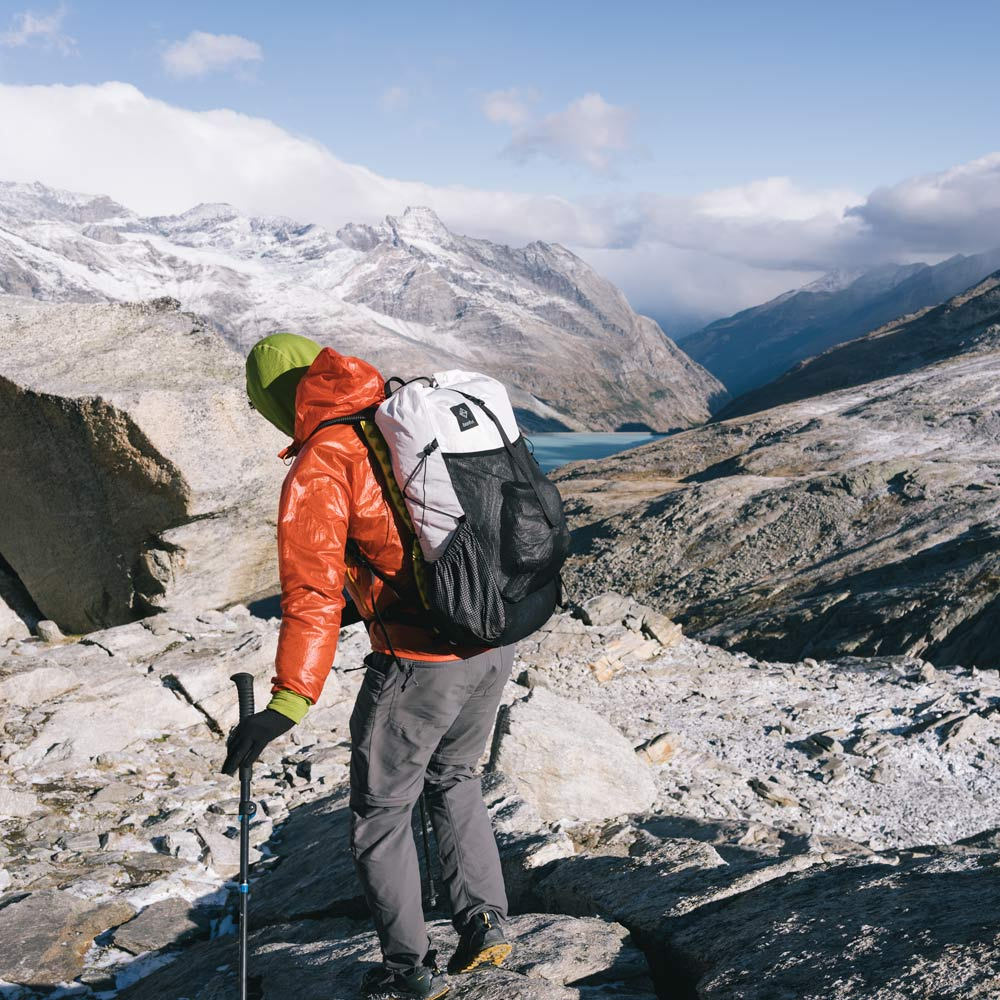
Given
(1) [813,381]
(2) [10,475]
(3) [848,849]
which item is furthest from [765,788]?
(1) [813,381]

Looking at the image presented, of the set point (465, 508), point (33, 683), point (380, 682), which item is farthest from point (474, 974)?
point (33, 683)

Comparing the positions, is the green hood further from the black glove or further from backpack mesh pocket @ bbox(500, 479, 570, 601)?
the black glove

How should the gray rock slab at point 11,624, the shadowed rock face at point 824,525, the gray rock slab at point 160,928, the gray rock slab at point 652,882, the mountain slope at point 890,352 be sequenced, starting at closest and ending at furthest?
1. the gray rock slab at point 652,882
2. the gray rock slab at point 160,928
3. the gray rock slab at point 11,624
4. the shadowed rock face at point 824,525
5. the mountain slope at point 890,352

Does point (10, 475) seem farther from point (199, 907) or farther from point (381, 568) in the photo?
point (381, 568)

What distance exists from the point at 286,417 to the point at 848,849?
602cm

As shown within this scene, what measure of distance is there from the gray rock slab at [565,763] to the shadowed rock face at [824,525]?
44.2 feet

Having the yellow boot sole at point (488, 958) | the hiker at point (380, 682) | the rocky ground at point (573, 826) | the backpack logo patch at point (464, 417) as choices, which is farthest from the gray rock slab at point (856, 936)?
the backpack logo patch at point (464, 417)

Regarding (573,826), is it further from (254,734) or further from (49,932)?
(254,734)

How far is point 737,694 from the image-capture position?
12.7 meters

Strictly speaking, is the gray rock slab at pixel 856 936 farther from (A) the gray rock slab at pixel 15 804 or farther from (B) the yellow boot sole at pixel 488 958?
(A) the gray rock slab at pixel 15 804

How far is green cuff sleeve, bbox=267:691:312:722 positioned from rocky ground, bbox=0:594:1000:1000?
1.30m

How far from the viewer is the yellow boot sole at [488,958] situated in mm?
3576

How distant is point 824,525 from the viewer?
3528 centimetres

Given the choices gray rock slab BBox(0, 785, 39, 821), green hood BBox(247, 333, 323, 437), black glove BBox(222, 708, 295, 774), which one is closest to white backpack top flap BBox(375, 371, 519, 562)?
green hood BBox(247, 333, 323, 437)
